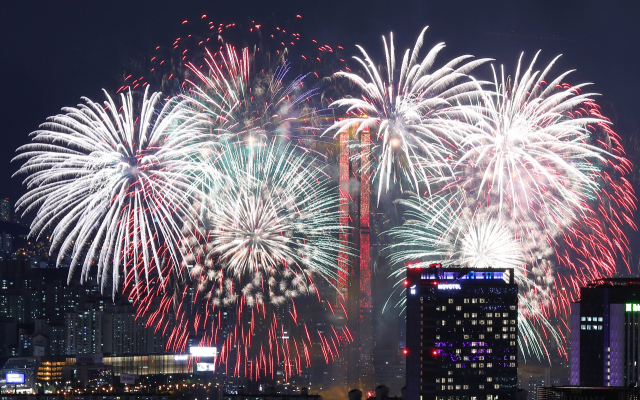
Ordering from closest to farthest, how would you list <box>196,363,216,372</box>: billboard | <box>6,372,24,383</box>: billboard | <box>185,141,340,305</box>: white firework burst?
<box>185,141,340,305</box>: white firework burst
<box>196,363,216,372</box>: billboard
<box>6,372,24,383</box>: billboard

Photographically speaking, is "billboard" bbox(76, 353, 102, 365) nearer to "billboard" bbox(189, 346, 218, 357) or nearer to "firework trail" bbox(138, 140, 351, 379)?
"billboard" bbox(189, 346, 218, 357)

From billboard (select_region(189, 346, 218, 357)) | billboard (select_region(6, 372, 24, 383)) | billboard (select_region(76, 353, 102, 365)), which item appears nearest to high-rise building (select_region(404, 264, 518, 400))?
billboard (select_region(189, 346, 218, 357))

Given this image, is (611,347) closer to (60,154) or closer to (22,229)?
(60,154)

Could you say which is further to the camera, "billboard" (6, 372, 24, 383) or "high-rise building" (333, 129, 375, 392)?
"billboard" (6, 372, 24, 383)

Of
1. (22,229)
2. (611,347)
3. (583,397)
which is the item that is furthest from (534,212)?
(22,229)

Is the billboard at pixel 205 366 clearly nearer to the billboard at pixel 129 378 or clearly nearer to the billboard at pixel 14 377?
the billboard at pixel 129 378
